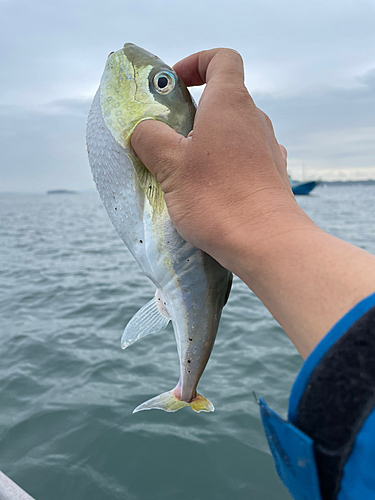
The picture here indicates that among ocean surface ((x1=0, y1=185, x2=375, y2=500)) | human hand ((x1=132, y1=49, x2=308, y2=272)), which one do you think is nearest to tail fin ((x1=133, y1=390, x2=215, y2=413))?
human hand ((x1=132, y1=49, x2=308, y2=272))

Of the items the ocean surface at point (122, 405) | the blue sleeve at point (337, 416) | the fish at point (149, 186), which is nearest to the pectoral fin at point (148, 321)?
the fish at point (149, 186)

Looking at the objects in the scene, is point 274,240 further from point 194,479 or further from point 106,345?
point 106,345

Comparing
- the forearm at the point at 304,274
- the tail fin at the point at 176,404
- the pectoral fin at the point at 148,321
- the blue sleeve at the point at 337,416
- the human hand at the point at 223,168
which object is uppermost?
the human hand at the point at 223,168

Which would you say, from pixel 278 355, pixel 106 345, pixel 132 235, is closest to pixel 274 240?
pixel 132 235

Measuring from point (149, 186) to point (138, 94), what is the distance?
0.31m

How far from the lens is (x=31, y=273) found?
28.2ft

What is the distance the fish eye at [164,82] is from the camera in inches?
49.2

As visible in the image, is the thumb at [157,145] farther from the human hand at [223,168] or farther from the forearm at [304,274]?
the forearm at [304,274]

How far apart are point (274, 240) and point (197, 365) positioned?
2.59ft

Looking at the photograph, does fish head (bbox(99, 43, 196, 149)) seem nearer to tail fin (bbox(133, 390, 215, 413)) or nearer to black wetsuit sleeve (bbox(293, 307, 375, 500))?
black wetsuit sleeve (bbox(293, 307, 375, 500))

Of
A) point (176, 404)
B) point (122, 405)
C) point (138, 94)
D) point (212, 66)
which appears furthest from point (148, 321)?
point (122, 405)

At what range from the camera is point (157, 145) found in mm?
1068

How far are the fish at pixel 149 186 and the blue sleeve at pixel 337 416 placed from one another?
70 cm

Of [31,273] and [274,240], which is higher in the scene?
[274,240]
